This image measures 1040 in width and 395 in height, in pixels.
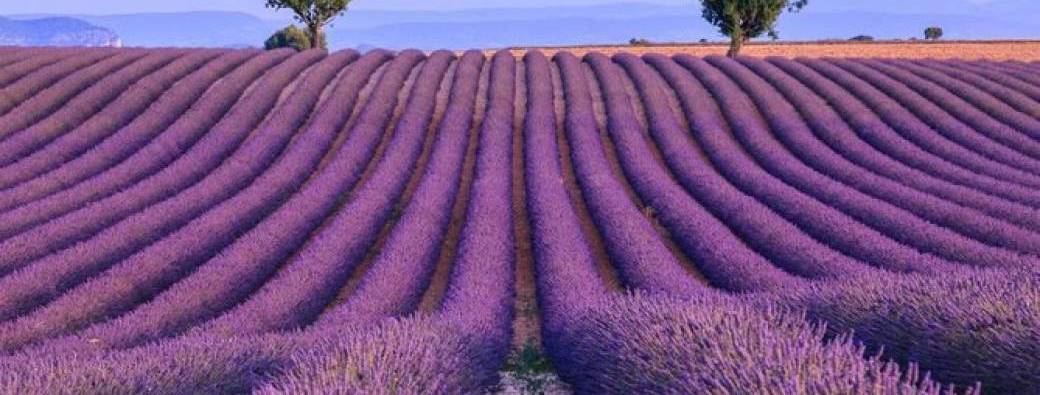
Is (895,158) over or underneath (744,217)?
over

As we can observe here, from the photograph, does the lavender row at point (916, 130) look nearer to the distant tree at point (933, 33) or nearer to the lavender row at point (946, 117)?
the lavender row at point (946, 117)

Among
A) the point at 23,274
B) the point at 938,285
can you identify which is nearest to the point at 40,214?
the point at 23,274

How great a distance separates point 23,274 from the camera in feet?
28.7

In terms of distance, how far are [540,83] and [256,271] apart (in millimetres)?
14040

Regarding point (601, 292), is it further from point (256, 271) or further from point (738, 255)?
point (256, 271)

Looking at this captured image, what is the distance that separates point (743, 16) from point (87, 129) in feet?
77.2

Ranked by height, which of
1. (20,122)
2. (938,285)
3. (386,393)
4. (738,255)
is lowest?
(20,122)

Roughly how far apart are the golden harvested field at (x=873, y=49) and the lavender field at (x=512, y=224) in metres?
8.97

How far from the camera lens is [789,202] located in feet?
40.5

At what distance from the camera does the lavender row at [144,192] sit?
1009cm

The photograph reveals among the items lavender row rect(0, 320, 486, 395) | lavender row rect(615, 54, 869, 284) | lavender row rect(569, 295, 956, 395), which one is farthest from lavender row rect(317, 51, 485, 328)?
lavender row rect(615, 54, 869, 284)

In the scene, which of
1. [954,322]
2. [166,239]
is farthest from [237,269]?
[954,322]

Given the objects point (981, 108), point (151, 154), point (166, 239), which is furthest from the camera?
point (981, 108)

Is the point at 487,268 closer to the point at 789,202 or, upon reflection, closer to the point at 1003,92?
the point at 789,202
